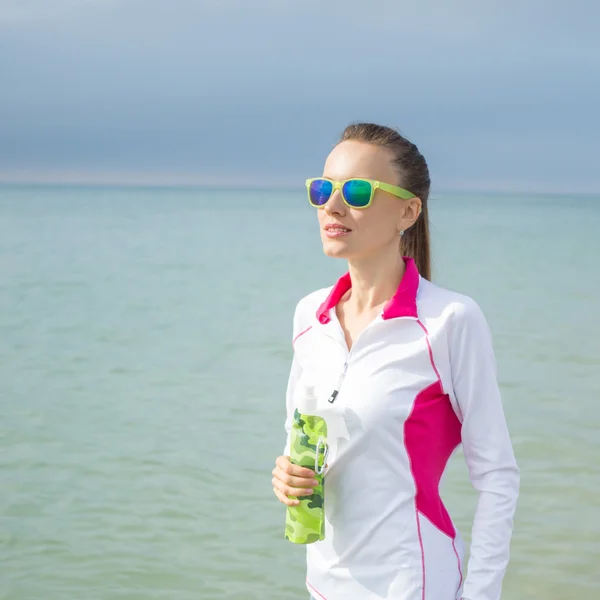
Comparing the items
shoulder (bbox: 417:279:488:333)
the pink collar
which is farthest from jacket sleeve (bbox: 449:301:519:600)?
the pink collar

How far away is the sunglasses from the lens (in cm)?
205

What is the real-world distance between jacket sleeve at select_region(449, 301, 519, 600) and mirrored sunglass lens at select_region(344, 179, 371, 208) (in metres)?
0.35

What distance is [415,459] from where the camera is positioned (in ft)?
6.31

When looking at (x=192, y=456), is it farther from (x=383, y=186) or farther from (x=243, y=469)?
(x=383, y=186)

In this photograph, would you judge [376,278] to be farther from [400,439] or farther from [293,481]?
[293,481]

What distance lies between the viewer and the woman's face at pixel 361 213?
208 cm

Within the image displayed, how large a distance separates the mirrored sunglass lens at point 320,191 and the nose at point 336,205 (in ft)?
0.06

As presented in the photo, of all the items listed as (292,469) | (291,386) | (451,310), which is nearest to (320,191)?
(451,310)

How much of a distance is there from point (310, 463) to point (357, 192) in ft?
2.07

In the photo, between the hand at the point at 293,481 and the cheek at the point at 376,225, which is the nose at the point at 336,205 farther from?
the hand at the point at 293,481

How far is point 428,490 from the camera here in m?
1.93

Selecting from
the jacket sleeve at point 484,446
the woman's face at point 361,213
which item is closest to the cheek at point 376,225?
the woman's face at point 361,213

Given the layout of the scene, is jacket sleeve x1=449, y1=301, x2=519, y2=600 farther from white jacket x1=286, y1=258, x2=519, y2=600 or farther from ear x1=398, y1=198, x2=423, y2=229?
ear x1=398, y1=198, x2=423, y2=229

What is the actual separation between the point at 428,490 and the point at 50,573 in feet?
11.0
